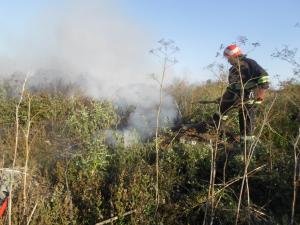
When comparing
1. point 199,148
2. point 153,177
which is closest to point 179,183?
point 153,177

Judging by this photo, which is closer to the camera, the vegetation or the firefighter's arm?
the vegetation

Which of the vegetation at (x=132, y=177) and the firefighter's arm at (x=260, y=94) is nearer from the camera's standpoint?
the vegetation at (x=132, y=177)

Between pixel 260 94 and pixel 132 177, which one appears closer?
pixel 132 177

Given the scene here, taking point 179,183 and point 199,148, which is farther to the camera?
point 199,148

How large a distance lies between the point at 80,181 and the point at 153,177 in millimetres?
836

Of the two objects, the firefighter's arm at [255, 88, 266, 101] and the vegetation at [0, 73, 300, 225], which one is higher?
the firefighter's arm at [255, 88, 266, 101]

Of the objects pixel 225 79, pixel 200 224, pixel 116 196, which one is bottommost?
pixel 200 224

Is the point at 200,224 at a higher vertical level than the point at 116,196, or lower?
lower

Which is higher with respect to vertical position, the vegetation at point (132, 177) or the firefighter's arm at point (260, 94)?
the firefighter's arm at point (260, 94)

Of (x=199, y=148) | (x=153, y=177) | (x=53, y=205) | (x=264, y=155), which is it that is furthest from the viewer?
(x=199, y=148)

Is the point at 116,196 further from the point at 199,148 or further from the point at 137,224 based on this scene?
the point at 199,148

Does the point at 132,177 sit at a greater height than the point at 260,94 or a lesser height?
lesser

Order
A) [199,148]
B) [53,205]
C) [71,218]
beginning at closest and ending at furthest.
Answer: [71,218], [53,205], [199,148]

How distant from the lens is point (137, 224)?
4535mm
